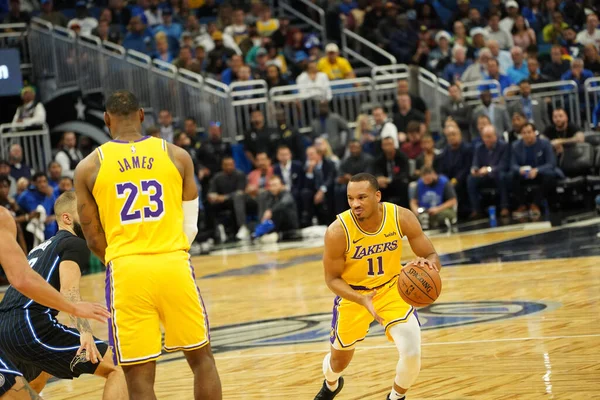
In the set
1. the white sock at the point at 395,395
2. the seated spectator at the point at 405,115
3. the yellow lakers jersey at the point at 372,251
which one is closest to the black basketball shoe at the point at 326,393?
the white sock at the point at 395,395

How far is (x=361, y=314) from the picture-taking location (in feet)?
22.4

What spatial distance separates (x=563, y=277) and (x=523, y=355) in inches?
153

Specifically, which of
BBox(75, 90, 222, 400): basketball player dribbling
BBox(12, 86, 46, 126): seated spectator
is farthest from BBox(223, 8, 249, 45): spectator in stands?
BBox(75, 90, 222, 400): basketball player dribbling

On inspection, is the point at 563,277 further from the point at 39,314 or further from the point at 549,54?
the point at 549,54

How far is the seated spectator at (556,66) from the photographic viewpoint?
65.7 ft

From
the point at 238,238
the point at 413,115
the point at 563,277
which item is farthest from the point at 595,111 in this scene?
the point at 563,277

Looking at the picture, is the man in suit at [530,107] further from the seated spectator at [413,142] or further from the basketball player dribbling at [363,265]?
the basketball player dribbling at [363,265]

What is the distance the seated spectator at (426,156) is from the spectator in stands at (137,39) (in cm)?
724

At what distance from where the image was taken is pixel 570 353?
7.35 m

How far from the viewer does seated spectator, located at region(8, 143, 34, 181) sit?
19.5 metres

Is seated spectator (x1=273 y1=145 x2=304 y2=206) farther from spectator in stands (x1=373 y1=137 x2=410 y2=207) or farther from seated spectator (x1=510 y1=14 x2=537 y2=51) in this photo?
seated spectator (x1=510 y1=14 x2=537 y2=51)

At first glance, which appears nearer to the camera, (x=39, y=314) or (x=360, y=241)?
(x=39, y=314)

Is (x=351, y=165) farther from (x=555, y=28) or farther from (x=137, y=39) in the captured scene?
(x=137, y=39)

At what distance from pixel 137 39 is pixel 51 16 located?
184 centimetres
